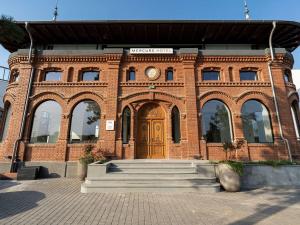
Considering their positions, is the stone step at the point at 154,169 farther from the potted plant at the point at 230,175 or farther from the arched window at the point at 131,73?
the arched window at the point at 131,73

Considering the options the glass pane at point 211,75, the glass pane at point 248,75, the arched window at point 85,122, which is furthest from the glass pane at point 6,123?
the glass pane at point 248,75

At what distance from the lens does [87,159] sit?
31.1 ft

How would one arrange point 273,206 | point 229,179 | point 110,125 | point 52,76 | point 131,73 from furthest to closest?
point 131,73 → point 52,76 → point 110,125 → point 229,179 → point 273,206

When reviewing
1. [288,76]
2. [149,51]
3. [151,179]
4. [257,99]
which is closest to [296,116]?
[288,76]

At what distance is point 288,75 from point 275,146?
5040 millimetres

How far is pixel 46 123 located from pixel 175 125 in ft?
25.1

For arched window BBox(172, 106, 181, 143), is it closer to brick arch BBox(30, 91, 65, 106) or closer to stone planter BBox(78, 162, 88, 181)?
stone planter BBox(78, 162, 88, 181)

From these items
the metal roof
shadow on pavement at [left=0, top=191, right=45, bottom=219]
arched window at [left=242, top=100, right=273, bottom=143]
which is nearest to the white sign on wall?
shadow on pavement at [left=0, top=191, right=45, bottom=219]


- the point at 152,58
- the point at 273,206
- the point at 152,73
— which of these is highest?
the point at 152,58

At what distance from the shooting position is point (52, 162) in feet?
34.4

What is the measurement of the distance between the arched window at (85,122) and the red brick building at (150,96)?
0.06 metres

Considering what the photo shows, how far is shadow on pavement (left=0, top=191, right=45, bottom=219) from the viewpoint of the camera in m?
5.02

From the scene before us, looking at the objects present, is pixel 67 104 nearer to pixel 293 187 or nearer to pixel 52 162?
pixel 52 162

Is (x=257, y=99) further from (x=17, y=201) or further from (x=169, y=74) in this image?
(x=17, y=201)
